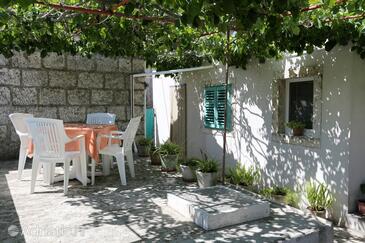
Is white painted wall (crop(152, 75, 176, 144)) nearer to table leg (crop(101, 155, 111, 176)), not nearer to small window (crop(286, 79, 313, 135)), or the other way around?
table leg (crop(101, 155, 111, 176))

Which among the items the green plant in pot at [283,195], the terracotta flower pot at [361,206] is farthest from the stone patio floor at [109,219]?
the green plant in pot at [283,195]

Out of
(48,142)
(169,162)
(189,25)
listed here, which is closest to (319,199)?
(169,162)

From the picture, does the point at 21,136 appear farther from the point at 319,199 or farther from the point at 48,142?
the point at 319,199

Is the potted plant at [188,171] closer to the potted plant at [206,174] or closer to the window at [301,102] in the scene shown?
the potted plant at [206,174]

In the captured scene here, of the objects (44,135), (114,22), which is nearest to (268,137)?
(114,22)

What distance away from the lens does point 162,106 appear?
30.6ft

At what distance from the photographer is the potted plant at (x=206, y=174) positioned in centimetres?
491

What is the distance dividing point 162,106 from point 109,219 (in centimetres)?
606

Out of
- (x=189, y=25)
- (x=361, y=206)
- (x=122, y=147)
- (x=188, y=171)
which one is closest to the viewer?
(x=189, y=25)

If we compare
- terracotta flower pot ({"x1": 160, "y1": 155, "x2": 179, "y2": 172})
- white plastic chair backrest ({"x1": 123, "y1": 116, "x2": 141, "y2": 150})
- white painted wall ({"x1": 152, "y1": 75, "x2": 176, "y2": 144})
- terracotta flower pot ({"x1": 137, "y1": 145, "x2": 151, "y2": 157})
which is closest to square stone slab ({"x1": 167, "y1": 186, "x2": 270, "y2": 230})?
white plastic chair backrest ({"x1": 123, "y1": 116, "x2": 141, "y2": 150})

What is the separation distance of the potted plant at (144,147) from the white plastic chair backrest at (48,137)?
131 inches

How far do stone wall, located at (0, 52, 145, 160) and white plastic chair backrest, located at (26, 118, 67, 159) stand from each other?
8.92ft

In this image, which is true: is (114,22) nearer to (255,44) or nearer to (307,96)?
(255,44)

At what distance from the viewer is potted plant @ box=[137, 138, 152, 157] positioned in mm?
7555
